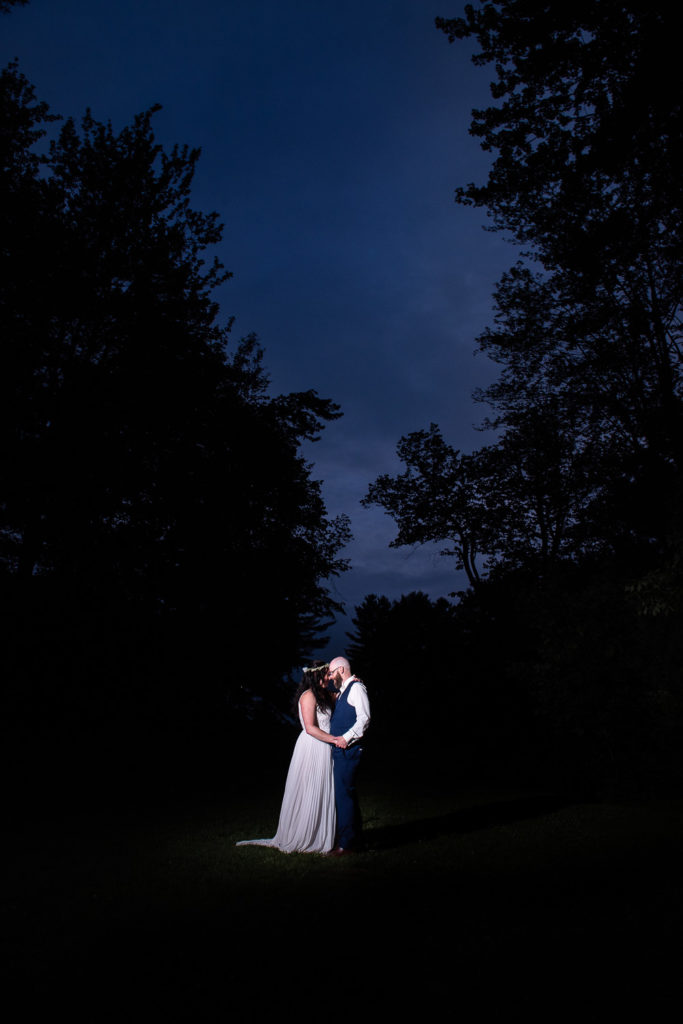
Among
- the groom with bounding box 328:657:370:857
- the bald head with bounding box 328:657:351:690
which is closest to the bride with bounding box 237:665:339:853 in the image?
the groom with bounding box 328:657:370:857

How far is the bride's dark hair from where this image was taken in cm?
954

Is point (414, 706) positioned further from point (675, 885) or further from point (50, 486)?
point (675, 885)

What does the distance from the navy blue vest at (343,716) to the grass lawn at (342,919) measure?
59.7 inches

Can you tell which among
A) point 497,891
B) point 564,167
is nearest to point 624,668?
point 497,891

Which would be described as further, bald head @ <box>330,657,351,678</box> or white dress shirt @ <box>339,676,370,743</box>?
bald head @ <box>330,657,351,678</box>

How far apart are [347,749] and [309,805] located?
87cm

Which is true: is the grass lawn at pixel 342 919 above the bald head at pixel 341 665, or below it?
below

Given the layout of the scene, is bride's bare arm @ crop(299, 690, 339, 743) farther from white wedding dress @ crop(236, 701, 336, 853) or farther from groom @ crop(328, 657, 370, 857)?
groom @ crop(328, 657, 370, 857)

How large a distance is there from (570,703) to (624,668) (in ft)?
4.56

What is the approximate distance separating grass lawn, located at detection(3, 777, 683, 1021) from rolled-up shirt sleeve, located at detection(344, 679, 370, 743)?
143cm

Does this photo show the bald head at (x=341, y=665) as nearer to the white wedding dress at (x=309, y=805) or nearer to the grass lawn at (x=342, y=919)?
the white wedding dress at (x=309, y=805)

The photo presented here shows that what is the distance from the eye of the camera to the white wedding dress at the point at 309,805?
897 centimetres

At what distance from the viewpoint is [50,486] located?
1744 centimetres

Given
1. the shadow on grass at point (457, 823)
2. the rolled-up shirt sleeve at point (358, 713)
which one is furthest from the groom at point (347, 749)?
the shadow on grass at point (457, 823)
